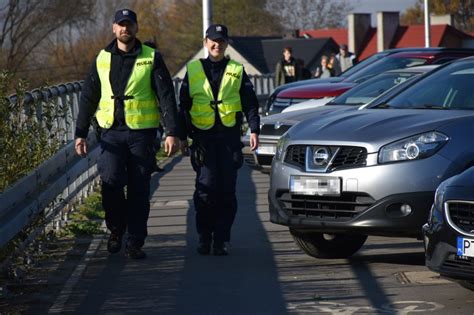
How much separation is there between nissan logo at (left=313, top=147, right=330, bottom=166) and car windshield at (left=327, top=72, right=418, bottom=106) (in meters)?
4.46

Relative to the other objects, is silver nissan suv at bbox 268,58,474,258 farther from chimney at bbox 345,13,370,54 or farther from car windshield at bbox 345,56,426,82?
chimney at bbox 345,13,370,54

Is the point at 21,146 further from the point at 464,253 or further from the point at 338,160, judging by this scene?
the point at 464,253

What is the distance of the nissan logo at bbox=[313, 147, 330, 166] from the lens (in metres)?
9.02

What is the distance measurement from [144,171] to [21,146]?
1.02 meters

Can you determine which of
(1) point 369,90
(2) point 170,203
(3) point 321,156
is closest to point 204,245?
(3) point 321,156

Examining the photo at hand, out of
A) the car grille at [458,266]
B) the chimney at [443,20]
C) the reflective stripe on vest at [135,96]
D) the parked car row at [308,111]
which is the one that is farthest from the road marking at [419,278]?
the chimney at [443,20]

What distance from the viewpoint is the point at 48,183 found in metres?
9.72

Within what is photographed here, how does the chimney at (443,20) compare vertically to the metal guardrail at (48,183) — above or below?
above

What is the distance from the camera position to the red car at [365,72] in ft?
56.9

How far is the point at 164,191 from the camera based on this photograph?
591 inches

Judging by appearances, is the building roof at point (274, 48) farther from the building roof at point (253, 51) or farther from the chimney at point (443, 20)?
the chimney at point (443, 20)

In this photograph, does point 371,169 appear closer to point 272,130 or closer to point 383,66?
point 272,130

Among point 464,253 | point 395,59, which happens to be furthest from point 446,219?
point 395,59

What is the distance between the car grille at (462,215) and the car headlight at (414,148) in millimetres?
1176
